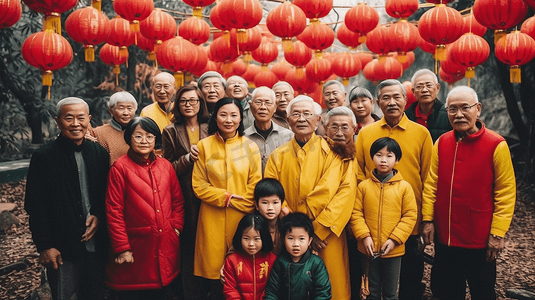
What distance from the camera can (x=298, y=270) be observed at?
3.16 m

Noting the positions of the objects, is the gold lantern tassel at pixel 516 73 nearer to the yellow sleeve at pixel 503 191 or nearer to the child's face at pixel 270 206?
the yellow sleeve at pixel 503 191

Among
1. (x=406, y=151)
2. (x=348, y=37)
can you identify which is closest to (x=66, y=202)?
(x=406, y=151)

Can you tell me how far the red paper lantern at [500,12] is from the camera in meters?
4.97

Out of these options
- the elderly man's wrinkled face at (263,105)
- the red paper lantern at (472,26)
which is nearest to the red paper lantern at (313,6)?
the red paper lantern at (472,26)

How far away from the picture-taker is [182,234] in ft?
12.8

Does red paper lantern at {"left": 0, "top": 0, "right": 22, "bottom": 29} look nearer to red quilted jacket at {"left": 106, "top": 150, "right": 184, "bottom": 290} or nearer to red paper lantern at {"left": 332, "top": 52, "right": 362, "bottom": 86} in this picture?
red quilted jacket at {"left": 106, "top": 150, "right": 184, "bottom": 290}

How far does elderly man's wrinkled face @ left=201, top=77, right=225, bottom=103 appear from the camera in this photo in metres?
4.57

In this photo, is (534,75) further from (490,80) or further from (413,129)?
(413,129)

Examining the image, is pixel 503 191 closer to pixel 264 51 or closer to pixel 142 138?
pixel 142 138

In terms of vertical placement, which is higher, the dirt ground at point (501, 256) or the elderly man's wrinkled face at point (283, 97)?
the elderly man's wrinkled face at point (283, 97)

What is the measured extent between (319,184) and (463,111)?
1.29m

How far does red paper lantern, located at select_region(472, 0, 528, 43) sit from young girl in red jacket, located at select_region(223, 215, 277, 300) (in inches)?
156

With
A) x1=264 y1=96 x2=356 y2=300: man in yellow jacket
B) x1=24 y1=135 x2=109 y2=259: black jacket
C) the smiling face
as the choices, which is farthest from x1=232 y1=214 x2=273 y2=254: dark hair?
x1=24 y1=135 x2=109 y2=259: black jacket

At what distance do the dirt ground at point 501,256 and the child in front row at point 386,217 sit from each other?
1.71 m
